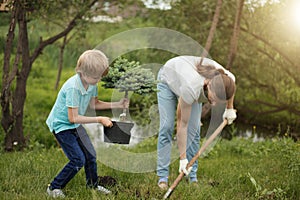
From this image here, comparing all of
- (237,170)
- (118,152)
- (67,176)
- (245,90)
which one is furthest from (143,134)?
(245,90)

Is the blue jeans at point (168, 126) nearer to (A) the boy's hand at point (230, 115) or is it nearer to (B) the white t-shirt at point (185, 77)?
(B) the white t-shirt at point (185, 77)

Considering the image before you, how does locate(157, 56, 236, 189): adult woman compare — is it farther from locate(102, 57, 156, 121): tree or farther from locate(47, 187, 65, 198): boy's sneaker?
locate(47, 187, 65, 198): boy's sneaker

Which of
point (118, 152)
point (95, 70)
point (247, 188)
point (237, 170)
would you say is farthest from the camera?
point (118, 152)

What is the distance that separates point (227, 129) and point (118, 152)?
4443mm

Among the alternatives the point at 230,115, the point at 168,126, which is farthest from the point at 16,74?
the point at 230,115

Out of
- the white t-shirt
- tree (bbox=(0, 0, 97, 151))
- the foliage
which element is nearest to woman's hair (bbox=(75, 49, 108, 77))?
the foliage

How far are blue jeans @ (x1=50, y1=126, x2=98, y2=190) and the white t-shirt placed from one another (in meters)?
0.82

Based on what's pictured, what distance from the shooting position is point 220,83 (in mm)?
3492

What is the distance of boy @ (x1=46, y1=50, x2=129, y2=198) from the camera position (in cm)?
345

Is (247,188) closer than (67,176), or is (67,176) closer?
(67,176)

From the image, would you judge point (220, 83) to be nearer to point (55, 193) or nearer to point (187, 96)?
point (187, 96)

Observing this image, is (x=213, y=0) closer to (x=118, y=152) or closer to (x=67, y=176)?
(x=118, y=152)

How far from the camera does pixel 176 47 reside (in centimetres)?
768

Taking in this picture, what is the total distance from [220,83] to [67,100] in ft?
3.63
